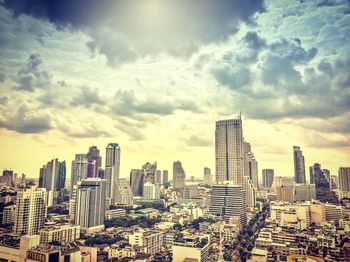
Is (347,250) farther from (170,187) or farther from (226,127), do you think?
(170,187)

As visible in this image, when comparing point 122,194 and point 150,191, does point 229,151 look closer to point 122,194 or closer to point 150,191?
point 150,191

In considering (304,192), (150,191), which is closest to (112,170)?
(150,191)

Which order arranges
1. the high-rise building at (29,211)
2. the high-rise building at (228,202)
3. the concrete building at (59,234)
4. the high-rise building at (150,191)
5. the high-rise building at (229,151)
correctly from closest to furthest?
the concrete building at (59,234)
the high-rise building at (29,211)
the high-rise building at (228,202)
the high-rise building at (229,151)
the high-rise building at (150,191)

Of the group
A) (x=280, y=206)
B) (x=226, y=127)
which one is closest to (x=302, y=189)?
(x=280, y=206)

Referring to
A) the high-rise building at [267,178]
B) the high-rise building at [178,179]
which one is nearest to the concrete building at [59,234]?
the high-rise building at [267,178]

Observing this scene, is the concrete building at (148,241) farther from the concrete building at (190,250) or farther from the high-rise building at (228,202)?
the high-rise building at (228,202)

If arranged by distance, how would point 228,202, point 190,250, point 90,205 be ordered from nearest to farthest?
point 190,250
point 90,205
point 228,202
